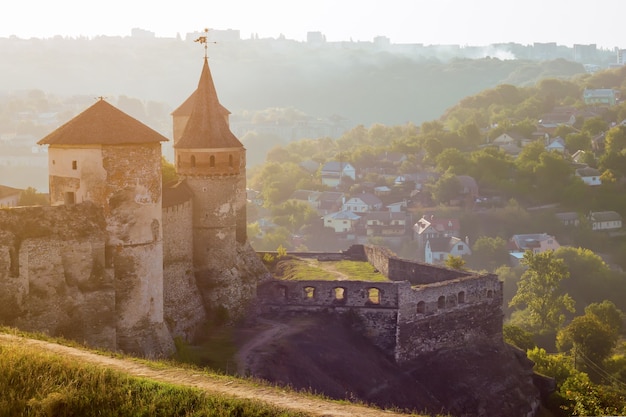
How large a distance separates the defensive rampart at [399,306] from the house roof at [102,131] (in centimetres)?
1103

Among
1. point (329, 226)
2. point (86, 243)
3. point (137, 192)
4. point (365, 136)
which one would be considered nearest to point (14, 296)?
point (86, 243)

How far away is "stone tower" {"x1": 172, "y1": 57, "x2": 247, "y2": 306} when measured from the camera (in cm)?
3716

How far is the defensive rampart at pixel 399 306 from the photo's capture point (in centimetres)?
3916

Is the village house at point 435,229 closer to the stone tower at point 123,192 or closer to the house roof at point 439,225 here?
the house roof at point 439,225

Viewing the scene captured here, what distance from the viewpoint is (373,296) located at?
40219 millimetres

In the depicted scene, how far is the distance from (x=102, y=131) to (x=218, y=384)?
1025cm

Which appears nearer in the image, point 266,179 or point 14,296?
point 14,296

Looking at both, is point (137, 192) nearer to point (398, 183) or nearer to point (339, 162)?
point (398, 183)

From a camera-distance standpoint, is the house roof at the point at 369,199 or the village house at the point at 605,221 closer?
the village house at the point at 605,221

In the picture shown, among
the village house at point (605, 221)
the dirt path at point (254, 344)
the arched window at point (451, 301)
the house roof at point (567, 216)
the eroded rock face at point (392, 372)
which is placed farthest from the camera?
the house roof at point (567, 216)

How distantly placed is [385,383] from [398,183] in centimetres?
8456

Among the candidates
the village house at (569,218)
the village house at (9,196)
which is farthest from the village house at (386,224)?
the village house at (9,196)

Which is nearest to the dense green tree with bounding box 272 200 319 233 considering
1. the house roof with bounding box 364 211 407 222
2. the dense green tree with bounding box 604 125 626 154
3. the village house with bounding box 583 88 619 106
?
the house roof with bounding box 364 211 407 222

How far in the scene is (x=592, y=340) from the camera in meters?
54.7
